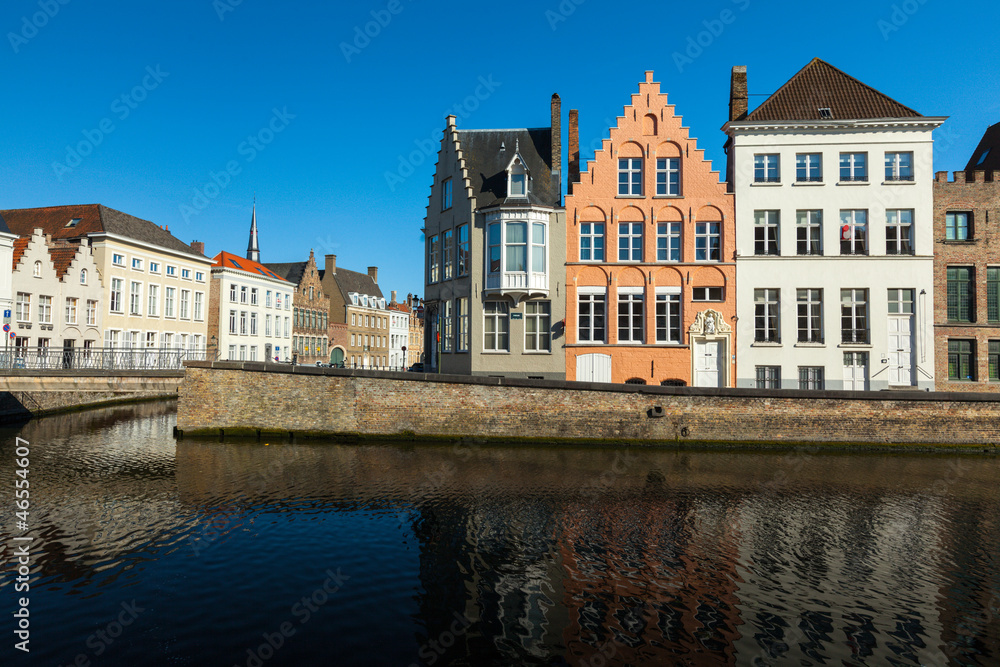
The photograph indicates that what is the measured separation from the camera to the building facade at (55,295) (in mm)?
35000

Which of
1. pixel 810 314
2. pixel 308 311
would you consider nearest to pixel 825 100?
pixel 810 314

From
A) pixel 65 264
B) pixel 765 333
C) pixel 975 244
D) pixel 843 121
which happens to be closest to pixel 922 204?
pixel 975 244

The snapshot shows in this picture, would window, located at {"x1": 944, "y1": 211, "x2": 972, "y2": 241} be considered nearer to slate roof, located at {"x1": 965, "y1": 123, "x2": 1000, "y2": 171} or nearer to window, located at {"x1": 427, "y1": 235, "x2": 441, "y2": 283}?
slate roof, located at {"x1": 965, "y1": 123, "x2": 1000, "y2": 171}

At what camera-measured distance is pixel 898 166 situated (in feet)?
94.6

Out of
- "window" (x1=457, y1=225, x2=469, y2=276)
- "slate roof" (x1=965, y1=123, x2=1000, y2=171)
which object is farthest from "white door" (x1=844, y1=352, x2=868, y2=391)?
"window" (x1=457, y1=225, x2=469, y2=276)

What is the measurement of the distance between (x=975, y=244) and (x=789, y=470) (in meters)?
18.5

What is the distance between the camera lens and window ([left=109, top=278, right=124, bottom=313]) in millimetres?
42188

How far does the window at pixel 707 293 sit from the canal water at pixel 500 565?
11345mm

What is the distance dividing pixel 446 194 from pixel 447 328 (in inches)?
297

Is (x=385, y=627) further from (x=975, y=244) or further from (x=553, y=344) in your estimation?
(x=975, y=244)

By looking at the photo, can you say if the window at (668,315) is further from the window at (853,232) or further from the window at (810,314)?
the window at (853,232)

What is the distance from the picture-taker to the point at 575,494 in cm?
1636

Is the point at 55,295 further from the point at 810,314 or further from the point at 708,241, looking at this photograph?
the point at 810,314

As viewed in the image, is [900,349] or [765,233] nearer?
[900,349]
